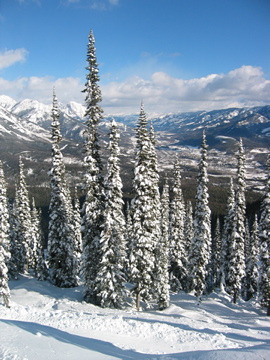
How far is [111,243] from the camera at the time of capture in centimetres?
2511

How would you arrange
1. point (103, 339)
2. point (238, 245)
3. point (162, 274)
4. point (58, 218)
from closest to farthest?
point (103, 339), point (58, 218), point (162, 274), point (238, 245)

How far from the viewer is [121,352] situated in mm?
12531

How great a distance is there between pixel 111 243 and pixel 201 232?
537 inches

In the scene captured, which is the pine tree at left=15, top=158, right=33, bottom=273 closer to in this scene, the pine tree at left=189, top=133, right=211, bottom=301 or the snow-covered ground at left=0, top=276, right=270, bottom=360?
the snow-covered ground at left=0, top=276, right=270, bottom=360

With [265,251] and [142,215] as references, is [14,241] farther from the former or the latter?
[265,251]

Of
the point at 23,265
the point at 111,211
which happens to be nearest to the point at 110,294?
the point at 111,211

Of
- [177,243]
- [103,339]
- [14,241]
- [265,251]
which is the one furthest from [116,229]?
[14,241]

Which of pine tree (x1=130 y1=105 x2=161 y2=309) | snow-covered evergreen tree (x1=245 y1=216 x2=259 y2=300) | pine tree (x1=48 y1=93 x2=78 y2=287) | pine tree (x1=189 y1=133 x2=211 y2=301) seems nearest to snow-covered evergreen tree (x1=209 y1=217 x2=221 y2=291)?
snow-covered evergreen tree (x1=245 y1=216 x2=259 y2=300)

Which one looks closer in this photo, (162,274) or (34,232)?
(162,274)

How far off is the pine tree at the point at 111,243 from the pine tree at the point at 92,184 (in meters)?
0.94

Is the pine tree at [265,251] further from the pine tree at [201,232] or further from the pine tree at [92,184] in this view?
the pine tree at [92,184]

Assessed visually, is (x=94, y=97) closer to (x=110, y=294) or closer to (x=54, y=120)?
(x=54, y=120)

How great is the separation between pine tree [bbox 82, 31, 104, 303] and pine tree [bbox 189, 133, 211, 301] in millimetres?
13388

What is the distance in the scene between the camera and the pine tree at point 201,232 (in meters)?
33.0
